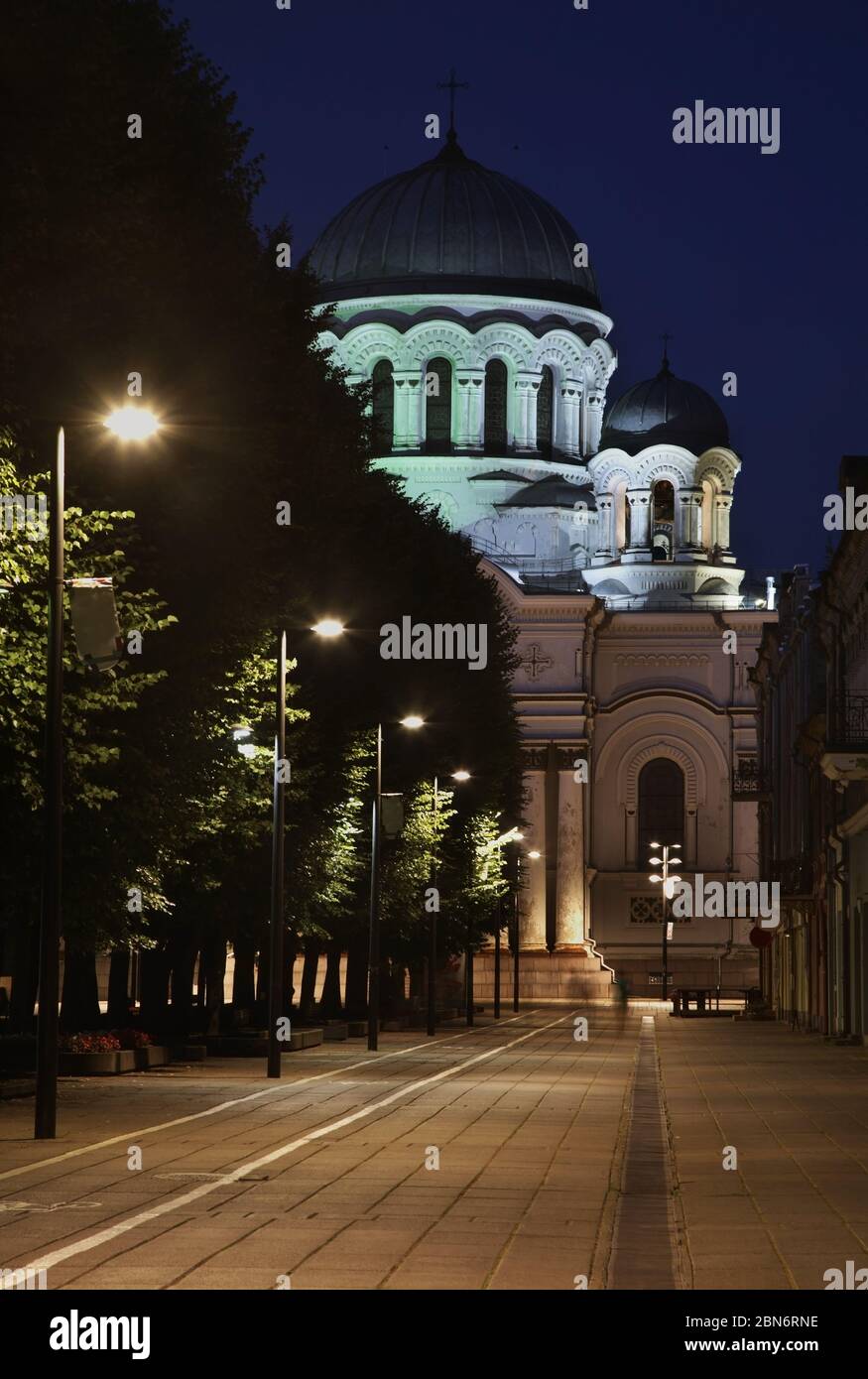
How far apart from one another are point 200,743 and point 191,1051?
9.20 m

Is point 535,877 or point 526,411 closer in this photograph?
point 535,877

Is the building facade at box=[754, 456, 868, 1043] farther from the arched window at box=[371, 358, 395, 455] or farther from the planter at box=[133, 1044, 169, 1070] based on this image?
the arched window at box=[371, 358, 395, 455]

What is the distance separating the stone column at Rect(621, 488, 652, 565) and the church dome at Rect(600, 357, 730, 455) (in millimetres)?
2115

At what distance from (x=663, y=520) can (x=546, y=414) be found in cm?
837

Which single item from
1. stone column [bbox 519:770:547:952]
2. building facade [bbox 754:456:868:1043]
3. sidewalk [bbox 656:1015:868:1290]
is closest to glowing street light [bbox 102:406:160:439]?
sidewalk [bbox 656:1015:868:1290]

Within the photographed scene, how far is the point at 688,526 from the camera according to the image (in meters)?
124

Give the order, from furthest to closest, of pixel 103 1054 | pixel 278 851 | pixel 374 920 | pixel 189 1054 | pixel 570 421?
pixel 570 421, pixel 374 920, pixel 189 1054, pixel 278 851, pixel 103 1054

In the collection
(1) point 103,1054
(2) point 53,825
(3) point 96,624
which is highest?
(3) point 96,624

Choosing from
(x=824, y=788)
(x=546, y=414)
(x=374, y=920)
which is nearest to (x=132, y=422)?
(x=374, y=920)

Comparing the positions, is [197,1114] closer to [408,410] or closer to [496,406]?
[408,410]

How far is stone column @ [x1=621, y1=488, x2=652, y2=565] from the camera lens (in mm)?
123438

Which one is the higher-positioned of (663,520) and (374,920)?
(663,520)

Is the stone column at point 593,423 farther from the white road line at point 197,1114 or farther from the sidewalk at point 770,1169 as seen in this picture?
the sidewalk at point 770,1169

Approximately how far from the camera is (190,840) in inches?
1347
